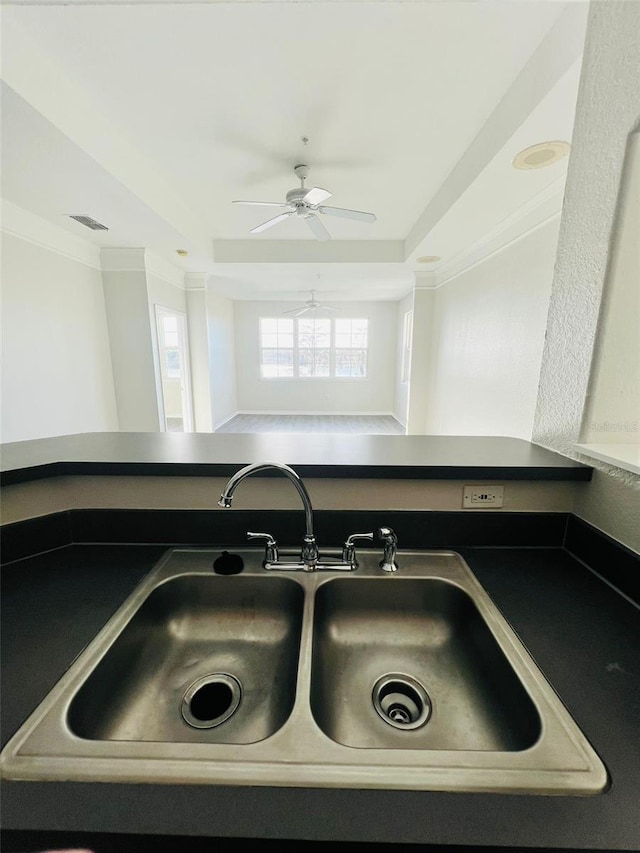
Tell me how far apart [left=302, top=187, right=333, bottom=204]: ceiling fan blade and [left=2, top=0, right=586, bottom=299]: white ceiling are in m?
0.34

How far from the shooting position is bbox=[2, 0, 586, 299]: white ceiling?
1.48 m

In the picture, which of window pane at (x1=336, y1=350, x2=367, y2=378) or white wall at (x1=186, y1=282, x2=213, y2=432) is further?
window pane at (x1=336, y1=350, x2=367, y2=378)

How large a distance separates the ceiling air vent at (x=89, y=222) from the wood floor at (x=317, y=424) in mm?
3657

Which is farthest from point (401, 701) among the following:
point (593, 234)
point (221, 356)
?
point (221, 356)

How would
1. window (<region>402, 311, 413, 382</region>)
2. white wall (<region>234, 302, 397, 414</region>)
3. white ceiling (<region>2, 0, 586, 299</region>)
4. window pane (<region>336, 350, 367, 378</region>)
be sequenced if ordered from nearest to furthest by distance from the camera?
white ceiling (<region>2, 0, 586, 299</region>) < window (<region>402, 311, 413, 382</region>) < white wall (<region>234, 302, 397, 414</region>) < window pane (<region>336, 350, 367, 378</region>)

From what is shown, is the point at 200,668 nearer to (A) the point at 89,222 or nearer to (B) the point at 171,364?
(A) the point at 89,222

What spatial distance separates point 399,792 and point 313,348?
25.7 ft

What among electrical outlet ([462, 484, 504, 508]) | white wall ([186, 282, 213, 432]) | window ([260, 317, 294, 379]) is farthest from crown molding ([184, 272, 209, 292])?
electrical outlet ([462, 484, 504, 508])

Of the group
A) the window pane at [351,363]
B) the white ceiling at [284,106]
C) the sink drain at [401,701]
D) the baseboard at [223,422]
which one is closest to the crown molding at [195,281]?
the white ceiling at [284,106]

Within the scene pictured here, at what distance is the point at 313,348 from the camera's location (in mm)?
7906

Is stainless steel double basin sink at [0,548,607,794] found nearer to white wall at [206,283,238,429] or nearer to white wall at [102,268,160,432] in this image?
white wall at [102,268,160,432]

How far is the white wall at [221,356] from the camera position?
6.12 m

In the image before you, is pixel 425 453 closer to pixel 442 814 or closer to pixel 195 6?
pixel 442 814

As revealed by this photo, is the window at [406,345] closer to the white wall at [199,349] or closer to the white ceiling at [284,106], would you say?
the white ceiling at [284,106]
